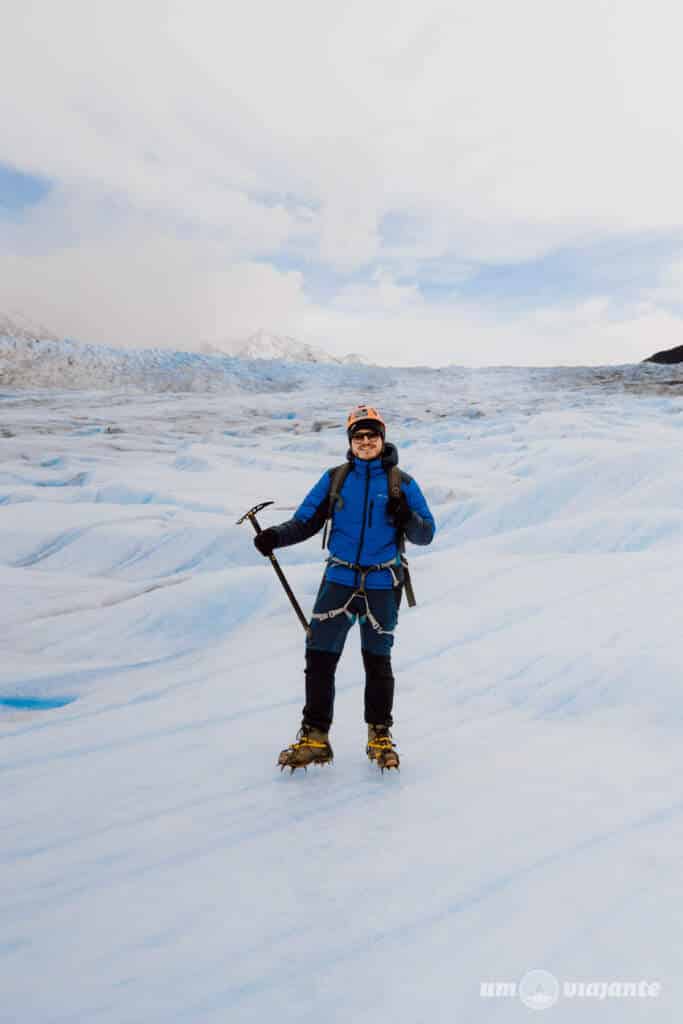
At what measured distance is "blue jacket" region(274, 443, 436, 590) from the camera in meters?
2.84

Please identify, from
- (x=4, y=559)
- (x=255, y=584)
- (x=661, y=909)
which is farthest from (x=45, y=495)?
(x=661, y=909)

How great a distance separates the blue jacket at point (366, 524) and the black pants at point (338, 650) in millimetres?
77

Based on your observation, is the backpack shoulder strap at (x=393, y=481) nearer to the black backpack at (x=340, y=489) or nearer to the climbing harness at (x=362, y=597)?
the black backpack at (x=340, y=489)

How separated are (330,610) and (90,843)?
4.49 ft

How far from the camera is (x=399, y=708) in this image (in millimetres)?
3432

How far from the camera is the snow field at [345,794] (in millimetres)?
1751

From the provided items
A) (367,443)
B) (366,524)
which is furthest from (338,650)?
(367,443)

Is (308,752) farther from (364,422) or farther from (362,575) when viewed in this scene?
(364,422)

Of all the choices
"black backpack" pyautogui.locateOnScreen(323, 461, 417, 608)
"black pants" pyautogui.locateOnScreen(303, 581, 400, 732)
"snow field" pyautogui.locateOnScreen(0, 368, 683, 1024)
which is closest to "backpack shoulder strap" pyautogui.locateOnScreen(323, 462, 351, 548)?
"black backpack" pyautogui.locateOnScreen(323, 461, 417, 608)

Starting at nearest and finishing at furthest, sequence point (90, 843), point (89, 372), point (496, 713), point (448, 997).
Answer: point (448, 997)
point (90, 843)
point (496, 713)
point (89, 372)

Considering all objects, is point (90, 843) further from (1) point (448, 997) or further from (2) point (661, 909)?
(2) point (661, 909)

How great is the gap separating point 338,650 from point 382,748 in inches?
19.4

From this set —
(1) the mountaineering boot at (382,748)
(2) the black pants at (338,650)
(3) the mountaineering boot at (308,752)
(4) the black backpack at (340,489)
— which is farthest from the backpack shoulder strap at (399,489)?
(3) the mountaineering boot at (308,752)

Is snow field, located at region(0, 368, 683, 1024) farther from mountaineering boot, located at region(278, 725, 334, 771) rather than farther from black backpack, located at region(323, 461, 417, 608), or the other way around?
black backpack, located at region(323, 461, 417, 608)
